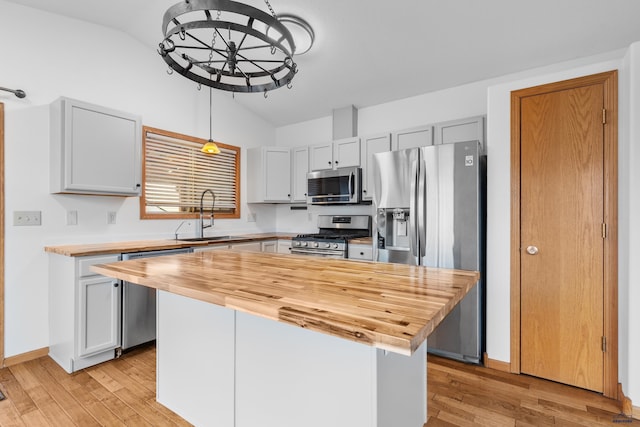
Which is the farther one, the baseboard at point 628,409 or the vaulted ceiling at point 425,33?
the vaulted ceiling at point 425,33

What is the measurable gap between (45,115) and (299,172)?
266cm

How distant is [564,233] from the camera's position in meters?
2.18

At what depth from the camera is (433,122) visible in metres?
3.56

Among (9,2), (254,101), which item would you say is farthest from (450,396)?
(9,2)

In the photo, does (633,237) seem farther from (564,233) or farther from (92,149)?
(92,149)

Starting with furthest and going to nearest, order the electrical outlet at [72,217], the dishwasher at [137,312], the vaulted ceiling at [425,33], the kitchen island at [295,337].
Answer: the electrical outlet at [72,217] → the dishwasher at [137,312] → the vaulted ceiling at [425,33] → the kitchen island at [295,337]

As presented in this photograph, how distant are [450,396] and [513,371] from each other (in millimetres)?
653

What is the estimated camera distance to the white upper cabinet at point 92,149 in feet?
8.26

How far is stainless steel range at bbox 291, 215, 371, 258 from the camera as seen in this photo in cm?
344

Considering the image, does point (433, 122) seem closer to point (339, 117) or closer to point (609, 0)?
point (339, 117)

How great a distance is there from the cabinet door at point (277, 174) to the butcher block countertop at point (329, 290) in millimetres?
2550

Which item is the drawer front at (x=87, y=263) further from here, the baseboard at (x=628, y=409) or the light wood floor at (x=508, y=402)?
the baseboard at (x=628, y=409)

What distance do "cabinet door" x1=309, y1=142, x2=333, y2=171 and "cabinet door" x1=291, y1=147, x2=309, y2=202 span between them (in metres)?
0.08

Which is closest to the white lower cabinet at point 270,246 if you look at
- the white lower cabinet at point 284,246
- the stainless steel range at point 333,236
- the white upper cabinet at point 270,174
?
the white lower cabinet at point 284,246
